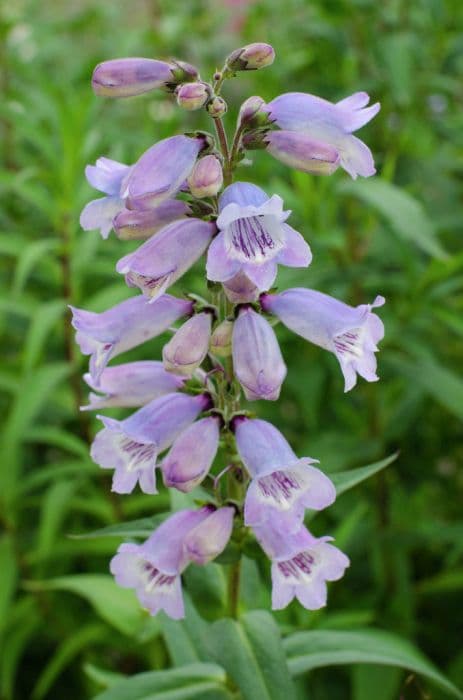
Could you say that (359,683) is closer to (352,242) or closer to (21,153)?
(352,242)

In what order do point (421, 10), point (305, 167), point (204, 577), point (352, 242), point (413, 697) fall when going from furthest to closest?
point (421, 10) < point (352, 242) < point (413, 697) < point (204, 577) < point (305, 167)

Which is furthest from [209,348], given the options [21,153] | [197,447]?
[21,153]

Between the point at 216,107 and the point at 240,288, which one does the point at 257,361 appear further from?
the point at 216,107

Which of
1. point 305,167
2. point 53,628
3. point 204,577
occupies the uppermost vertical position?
point 305,167

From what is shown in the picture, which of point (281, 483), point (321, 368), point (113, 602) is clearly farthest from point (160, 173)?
point (321, 368)

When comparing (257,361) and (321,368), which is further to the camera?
(321,368)

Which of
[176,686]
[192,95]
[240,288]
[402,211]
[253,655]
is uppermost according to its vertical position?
[192,95]

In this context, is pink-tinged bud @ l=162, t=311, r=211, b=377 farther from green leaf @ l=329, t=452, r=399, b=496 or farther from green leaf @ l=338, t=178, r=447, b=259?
green leaf @ l=338, t=178, r=447, b=259
